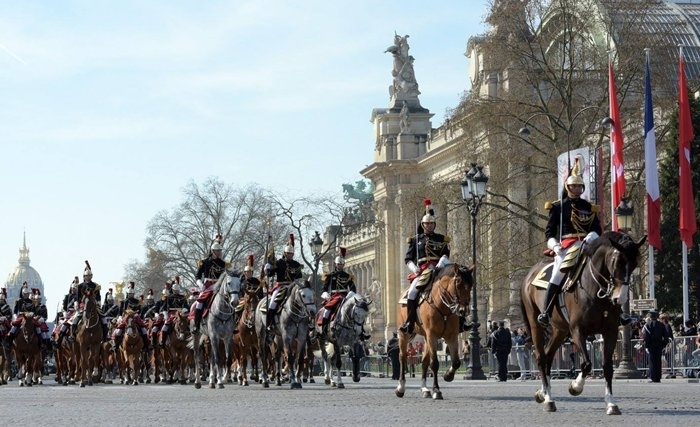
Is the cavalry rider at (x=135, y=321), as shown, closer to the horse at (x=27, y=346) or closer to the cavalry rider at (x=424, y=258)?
the horse at (x=27, y=346)

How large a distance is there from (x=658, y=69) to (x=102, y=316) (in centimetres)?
2517

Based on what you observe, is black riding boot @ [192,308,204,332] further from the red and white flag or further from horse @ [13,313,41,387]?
the red and white flag

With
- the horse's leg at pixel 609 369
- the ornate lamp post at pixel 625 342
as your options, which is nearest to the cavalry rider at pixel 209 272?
the ornate lamp post at pixel 625 342

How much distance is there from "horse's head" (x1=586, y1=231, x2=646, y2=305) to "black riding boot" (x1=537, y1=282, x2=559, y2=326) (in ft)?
2.69

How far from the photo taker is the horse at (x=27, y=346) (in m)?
42.3

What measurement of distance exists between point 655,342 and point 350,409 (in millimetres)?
16088

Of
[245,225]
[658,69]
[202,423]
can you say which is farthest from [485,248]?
[245,225]

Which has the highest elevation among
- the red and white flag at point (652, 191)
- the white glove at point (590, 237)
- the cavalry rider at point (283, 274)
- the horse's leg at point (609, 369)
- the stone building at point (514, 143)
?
the stone building at point (514, 143)

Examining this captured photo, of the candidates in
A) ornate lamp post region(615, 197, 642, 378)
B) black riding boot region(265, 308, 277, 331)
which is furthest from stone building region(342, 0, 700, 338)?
black riding boot region(265, 308, 277, 331)

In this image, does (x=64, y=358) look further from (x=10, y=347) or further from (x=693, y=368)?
(x=693, y=368)

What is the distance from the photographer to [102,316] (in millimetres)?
38719

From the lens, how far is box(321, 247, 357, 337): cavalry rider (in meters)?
32.7

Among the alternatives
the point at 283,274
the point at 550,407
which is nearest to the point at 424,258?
the point at 550,407

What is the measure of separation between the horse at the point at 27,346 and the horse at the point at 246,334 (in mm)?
6296
